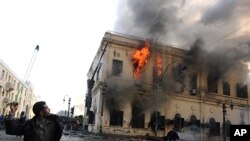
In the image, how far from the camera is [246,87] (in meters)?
37.1

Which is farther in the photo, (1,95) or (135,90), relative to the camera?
(1,95)

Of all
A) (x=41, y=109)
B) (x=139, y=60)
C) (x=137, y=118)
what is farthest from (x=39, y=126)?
(x=139, y=60)

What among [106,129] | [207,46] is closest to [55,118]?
[106,129]

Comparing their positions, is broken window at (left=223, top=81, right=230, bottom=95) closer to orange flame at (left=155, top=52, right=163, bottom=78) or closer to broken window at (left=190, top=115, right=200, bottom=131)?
broken window at (left=190, top=115, right=200, bottom=131)

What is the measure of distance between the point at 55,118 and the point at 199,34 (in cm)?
2783

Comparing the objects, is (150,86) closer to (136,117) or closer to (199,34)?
(136,117)

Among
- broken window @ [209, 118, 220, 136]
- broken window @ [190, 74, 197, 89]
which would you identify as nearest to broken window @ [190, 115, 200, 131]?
broken window @ [209, 118, 220, 136]

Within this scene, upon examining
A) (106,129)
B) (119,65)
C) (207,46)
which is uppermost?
(207,46)

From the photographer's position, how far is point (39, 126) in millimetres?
3707

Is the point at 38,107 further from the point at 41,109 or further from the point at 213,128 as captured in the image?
the point at 213,128

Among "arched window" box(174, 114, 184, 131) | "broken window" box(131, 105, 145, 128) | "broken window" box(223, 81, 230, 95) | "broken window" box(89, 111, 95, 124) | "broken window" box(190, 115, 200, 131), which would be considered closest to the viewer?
"broken window" box(131, 105, 145, 128)

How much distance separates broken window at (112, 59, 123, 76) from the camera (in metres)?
30.9

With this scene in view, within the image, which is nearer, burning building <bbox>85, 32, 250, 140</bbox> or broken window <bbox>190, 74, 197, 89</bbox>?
burning building <bbox>85, 32, 250, 140</bbox>

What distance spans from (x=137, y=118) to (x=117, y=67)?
18.9ft
